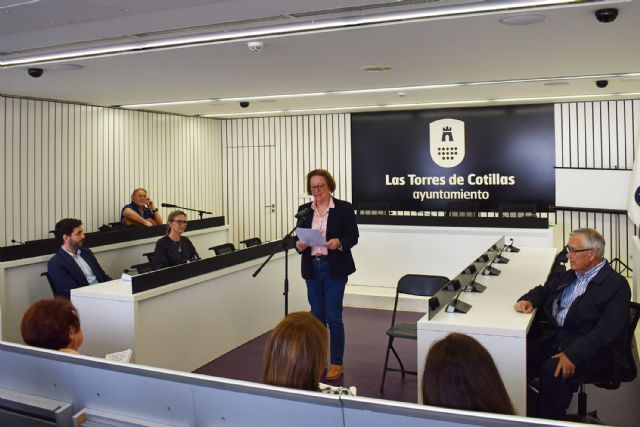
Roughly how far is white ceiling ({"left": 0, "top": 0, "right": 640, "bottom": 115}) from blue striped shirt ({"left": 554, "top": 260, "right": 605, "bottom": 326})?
67.1 inches

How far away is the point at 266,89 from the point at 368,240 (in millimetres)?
2739

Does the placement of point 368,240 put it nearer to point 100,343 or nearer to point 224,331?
point 224,331

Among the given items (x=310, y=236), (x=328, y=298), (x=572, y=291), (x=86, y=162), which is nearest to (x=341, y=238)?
Answer: (x=310, y=236)

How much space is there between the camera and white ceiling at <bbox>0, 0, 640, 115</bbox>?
362 cm

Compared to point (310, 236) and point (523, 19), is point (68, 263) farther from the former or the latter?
point (523, 19)

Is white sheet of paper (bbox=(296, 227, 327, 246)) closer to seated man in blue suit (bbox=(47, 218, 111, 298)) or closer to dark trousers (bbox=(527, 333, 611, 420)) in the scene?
dark trousers (bbox=(527, 333, 611, 420))

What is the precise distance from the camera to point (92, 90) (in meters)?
7.17

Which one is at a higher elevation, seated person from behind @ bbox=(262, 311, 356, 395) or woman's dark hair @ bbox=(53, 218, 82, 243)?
woman's dark hair @ bbox=(53, 218, 82, 243)

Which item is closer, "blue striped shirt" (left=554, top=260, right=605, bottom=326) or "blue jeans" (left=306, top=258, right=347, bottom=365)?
"blue striped shirt" (left=554, top=260, right=605, bottom=326)

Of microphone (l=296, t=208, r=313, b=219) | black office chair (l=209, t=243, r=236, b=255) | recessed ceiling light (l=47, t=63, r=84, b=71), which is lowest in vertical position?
black office chair (l=209, t=243, r=236, b=255)

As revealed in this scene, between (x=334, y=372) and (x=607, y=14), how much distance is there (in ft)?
11.3

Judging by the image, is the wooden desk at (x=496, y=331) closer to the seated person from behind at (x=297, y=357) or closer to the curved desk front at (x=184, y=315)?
the seated person from behind at (x=297, y=357)

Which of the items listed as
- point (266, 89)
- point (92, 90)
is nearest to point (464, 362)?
point (266, 89)

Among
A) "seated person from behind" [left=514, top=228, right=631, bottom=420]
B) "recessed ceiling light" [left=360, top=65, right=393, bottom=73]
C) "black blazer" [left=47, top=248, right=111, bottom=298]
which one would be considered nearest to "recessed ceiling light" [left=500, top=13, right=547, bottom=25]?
"seated person from behind" [left=514, top=228, right=631, bottom=420]
